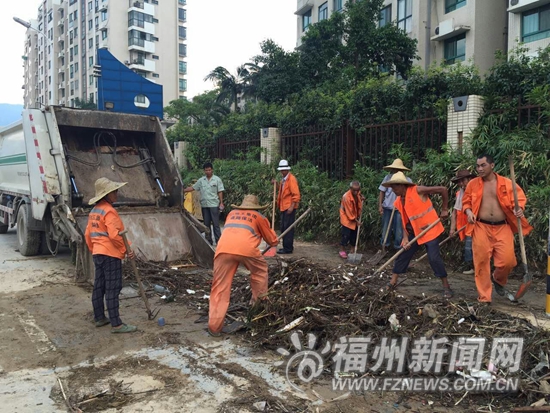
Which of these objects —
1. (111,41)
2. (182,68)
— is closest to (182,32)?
(182,68)

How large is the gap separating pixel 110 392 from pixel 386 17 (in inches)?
883

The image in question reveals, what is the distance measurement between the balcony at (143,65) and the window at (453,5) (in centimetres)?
3554

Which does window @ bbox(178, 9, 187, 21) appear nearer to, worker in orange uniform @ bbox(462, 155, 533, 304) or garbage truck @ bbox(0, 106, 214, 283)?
garbage truck @ bbox(0, 106, 214, 283)

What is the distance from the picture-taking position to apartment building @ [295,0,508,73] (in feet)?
60.8

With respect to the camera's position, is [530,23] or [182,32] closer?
[530,23]

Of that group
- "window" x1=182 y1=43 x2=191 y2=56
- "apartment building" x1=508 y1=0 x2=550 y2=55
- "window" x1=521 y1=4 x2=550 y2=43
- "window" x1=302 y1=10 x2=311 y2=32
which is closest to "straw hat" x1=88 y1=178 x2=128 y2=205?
"apartment building" x1=508 y1=0 x2=550 y2=55

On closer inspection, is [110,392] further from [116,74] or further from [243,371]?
[116,74]

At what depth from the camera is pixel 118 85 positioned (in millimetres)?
9375

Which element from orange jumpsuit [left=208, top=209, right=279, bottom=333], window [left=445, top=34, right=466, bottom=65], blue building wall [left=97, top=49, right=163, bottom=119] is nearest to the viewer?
orange jumpsuit [left=208, top=209, right=279, bottom=333]

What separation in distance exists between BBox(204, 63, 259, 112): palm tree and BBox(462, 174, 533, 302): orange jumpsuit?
23.5 metres

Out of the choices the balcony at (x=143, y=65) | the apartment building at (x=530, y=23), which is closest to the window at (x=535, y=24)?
the apartment building at (x=530, y=23)

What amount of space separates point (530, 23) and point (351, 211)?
14.3 meters

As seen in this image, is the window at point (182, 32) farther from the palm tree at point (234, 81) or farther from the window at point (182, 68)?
the palm tree at point (234, 81)

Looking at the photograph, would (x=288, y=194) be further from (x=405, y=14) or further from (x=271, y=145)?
(x=405, y=14)
